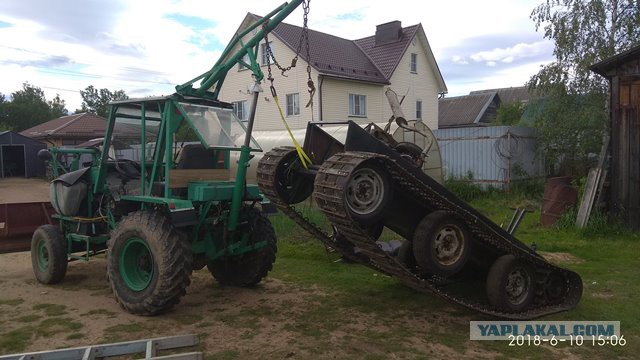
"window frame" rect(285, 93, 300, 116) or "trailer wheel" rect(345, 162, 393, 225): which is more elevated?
"window frame" rect(285, 93, 300, 116)

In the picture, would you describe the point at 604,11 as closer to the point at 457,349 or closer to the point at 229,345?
the point at 457,349

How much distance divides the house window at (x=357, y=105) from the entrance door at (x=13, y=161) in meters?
21.8

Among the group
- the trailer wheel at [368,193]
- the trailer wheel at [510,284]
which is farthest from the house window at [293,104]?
the trailer wheel at [368,193]

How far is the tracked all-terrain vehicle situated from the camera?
4.77 m

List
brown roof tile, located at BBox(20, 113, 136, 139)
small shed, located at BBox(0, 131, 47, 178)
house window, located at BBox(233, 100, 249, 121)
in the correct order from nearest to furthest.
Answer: house window, located at BBox(233, 100, 249, 121) → brown roof tile, located at BBox(20, 113, 136, 139) → small shed, located at BBox(0, 131, 47, 178)

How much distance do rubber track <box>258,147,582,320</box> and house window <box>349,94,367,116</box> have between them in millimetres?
18289

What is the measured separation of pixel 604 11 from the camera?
54.4 ft

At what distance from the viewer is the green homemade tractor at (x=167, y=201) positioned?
5648 mm

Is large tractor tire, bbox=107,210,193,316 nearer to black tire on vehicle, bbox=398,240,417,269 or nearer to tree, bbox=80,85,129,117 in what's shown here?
black tire on vehicle, bbox=398,240,417,269

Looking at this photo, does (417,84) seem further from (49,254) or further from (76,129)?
(49,254)

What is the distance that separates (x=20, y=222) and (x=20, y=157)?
97.2 feet

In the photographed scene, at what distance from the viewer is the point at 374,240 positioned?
17.4 ft

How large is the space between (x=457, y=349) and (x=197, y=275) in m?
4.25

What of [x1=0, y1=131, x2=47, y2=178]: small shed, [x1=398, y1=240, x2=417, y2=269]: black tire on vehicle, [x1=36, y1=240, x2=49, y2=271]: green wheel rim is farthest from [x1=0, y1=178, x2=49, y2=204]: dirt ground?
[x1=398, y1=240, x2=417, y2=269]: black tire on vehicle
